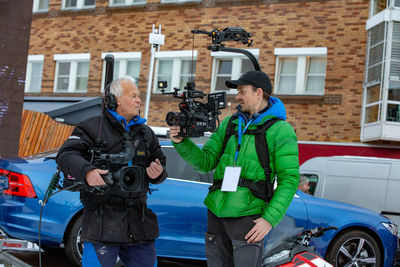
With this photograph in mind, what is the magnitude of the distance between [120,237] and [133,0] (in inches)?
817

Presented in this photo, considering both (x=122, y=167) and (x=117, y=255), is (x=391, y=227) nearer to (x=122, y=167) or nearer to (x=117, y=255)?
(x=117, y=255)

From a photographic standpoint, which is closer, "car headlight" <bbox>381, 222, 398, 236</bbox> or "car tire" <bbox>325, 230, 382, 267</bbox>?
"car tire" <bbox>325, 230, 382, 267</bbox>

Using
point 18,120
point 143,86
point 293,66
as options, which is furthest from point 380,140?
point 18,120

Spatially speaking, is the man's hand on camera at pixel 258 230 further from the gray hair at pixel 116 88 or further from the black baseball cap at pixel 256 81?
the gray hair at pixel 116 88

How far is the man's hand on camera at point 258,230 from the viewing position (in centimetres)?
370

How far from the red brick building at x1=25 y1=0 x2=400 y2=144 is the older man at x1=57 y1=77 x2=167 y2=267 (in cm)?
1510

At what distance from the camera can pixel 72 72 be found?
80.0 ft

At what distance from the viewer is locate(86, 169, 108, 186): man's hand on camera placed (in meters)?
3.56

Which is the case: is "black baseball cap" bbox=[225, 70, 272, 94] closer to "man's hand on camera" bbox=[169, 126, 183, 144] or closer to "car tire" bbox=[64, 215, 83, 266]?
"man's hand on camera" bbox=[169, 126, 183, 144]

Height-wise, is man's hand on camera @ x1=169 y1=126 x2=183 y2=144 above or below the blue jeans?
above

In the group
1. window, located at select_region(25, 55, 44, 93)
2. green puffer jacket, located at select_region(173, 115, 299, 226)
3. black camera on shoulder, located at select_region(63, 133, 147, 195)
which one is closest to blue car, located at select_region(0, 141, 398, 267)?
green puffer jacket, located at select_region(173, 115, 299, 226)

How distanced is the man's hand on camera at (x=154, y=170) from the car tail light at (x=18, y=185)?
11.5 ft

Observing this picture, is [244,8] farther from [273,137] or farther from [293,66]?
[273,137]

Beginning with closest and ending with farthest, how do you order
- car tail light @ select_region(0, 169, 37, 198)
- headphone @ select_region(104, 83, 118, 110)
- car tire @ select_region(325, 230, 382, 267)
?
headphone @ select_region(104, 83, 118, 110), car tail light @ select_region(0, 169, 37, 198), car tire @ select_region(325, 230, 382, 267)
